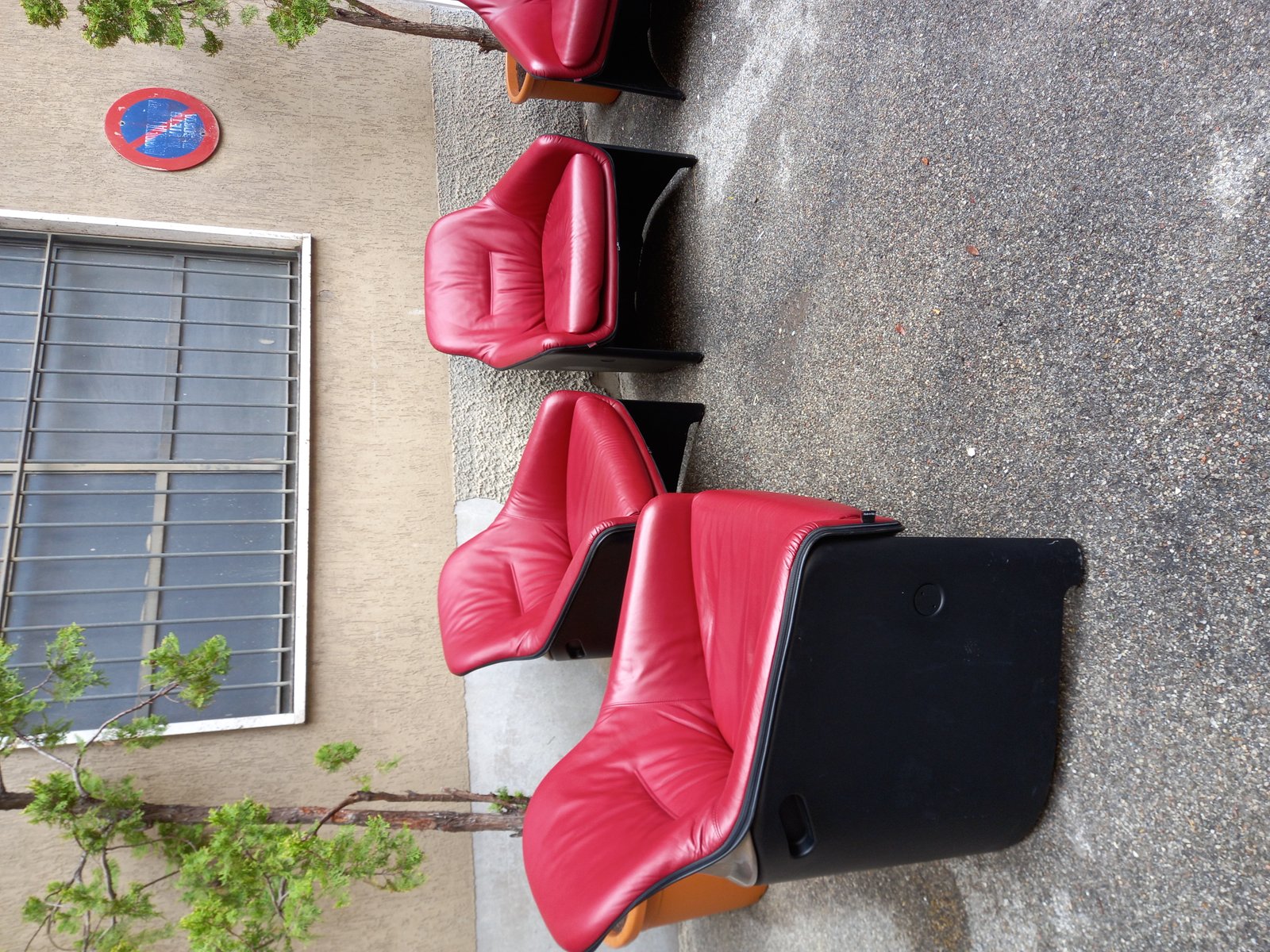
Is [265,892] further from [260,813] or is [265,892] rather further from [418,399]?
[418,399]

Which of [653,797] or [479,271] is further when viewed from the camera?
[479,271]

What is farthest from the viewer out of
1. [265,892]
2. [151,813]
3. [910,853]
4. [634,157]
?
[634,157]

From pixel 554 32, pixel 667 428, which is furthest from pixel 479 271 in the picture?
pixel 667 428

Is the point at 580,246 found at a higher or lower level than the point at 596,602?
higher

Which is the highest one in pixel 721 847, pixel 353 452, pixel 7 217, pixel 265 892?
pixel 7 217

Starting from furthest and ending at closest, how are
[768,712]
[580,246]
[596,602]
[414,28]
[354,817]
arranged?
1. [414,28]
2. [580,246]
3. [354,817]
4. [596,602]
5. [768,712]

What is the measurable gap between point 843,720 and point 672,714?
22.8 inches

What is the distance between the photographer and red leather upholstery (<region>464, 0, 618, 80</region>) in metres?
2.52

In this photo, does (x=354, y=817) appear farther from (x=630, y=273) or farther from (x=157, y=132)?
(x=157, y=132)

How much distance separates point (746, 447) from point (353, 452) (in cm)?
153

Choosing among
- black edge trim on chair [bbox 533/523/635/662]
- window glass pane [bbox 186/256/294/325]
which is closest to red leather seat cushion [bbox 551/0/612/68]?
window glass pane [bbox 186/256/294/325]

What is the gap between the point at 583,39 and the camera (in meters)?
2.54

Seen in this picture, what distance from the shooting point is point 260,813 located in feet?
6.71

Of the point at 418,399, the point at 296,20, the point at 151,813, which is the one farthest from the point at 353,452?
the point at 296,20
